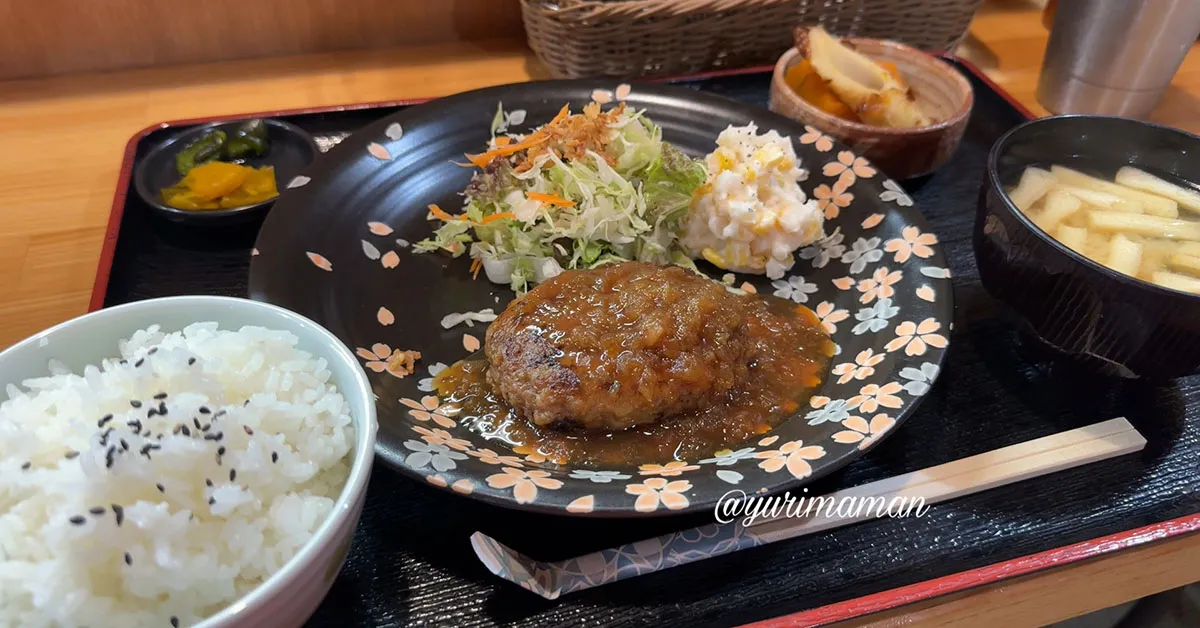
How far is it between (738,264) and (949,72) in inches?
46.4

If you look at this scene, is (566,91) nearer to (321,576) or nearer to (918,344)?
(918,344)

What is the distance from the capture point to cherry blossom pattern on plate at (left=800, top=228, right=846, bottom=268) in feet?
7.20

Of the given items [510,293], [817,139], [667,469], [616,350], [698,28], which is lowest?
[510,293]

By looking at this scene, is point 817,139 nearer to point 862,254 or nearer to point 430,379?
point 862,254

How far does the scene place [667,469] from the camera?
1.51m

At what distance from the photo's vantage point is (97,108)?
2904 mm

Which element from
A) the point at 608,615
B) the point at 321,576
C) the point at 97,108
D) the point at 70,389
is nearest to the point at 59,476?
the point at 70,389

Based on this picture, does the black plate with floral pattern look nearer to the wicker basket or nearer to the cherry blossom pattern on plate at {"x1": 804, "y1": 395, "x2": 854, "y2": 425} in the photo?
the cherry blossom pattern on plate at {"x1": 804, "y1": 395, "x2": 854, "y2": 425}

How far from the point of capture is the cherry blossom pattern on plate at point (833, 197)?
225 centimetres

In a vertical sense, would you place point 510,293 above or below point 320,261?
below

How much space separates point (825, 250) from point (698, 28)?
1218 millimetres

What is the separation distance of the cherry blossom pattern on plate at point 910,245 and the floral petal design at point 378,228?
1.45 metres

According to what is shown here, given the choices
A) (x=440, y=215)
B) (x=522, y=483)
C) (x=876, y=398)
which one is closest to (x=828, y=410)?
(x=876, y=398)

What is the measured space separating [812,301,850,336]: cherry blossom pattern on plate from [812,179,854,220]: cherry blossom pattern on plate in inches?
13.6
